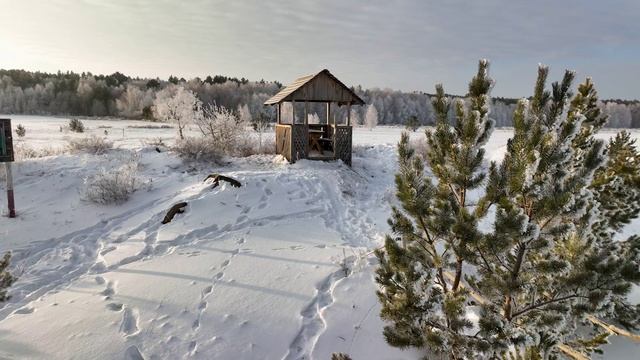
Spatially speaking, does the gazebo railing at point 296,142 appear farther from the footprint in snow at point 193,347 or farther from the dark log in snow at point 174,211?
the footprint in snow at point 193,347

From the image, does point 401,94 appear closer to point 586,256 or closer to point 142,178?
point 142,178

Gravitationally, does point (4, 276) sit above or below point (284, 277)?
above

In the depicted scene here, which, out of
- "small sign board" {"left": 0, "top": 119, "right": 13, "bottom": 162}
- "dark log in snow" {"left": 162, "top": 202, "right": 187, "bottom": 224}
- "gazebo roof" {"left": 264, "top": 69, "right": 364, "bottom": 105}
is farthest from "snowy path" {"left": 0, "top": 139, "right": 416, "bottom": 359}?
"gazebo roof" {"left": 264, "top": 69, "right": 364, "bottom": 105}

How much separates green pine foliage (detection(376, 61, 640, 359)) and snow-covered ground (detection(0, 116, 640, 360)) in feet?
4.19

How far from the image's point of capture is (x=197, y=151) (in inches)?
575

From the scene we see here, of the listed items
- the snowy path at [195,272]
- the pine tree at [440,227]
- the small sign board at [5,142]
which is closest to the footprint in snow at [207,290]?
the snowy path at [195,272]

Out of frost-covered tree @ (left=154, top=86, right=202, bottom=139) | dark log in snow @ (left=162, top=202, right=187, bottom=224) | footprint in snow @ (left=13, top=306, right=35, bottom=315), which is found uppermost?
frost-covered tree @ (left=154, top=86, right=202, bottom=139)

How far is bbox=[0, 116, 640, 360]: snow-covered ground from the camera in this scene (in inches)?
182

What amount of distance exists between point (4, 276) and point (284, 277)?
11.3ft

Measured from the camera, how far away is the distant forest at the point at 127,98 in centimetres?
6831

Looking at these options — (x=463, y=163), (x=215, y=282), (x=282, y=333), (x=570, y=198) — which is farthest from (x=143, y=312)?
(x=570, y=198)

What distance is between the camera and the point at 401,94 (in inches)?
3661

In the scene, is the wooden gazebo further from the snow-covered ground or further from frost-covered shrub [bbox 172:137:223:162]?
the snow-covered ground

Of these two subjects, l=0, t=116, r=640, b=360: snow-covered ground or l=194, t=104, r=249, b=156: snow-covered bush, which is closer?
l=0, t=116, r=640, b=360: snow-covered ground
